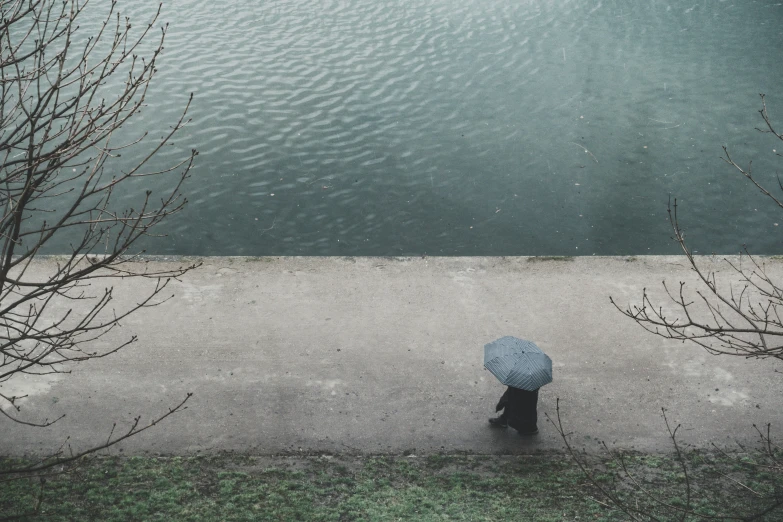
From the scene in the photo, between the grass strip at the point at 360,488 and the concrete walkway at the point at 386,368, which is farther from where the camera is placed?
the concrete walkway at the point at 386,368

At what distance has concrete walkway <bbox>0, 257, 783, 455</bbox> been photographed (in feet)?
26.1

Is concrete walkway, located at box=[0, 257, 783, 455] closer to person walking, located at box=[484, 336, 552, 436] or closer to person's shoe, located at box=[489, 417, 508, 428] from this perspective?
person's shoe, located at box=[489, 417, 508, 428]

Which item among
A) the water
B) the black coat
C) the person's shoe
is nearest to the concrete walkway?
the person's shoe

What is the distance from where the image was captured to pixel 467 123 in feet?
52.0

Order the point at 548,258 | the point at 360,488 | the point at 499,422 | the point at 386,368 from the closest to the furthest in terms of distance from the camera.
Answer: the point at 360,488 → the point at 499,422 → the point at 386,368 → the point at 548,258

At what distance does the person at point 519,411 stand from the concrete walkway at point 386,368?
0.15 meters

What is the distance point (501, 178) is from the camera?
13969 millimetres

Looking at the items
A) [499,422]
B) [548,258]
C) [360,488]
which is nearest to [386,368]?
[499,422]

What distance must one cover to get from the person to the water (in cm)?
449

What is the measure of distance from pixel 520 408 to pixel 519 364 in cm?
52

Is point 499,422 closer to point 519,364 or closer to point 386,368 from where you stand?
point 519,364

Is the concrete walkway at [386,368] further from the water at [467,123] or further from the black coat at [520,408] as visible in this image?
the water at [467,123]

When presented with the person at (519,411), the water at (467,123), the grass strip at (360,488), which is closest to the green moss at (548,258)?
the water at (467,123)

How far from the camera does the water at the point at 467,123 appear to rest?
12664 mm
